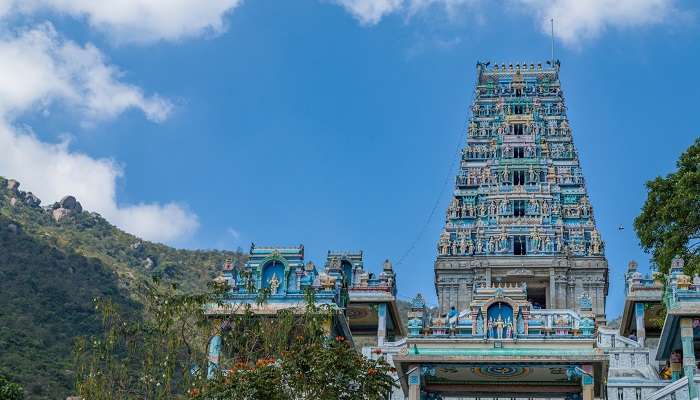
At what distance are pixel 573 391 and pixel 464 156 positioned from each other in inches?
1268

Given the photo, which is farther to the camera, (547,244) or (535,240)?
(535,240)

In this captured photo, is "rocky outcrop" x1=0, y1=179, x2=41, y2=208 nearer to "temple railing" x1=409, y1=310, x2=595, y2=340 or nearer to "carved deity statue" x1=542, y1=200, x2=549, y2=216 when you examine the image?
"carved deity statue" x1=542, y1=200, x2=549, y2=216

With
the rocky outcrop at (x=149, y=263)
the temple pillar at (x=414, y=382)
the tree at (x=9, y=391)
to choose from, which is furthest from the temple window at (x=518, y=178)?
the tree at (x=9, y=391)

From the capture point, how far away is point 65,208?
8881 centimetres

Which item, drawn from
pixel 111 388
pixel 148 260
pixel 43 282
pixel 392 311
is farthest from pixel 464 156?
pixel 111 388

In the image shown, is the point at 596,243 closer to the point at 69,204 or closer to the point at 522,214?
the point at 522,214

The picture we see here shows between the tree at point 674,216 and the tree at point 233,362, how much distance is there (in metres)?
12.8

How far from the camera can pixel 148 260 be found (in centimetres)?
8444

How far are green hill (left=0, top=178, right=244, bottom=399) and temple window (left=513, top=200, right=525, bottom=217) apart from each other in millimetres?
15190

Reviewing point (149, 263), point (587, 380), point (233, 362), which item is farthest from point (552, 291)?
point (149, 263)

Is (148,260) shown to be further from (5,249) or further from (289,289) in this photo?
(289,289)

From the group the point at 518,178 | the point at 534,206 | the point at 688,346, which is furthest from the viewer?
the point at 518,178

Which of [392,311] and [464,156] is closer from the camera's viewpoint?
[392,311]

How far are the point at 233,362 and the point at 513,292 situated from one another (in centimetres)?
1012
